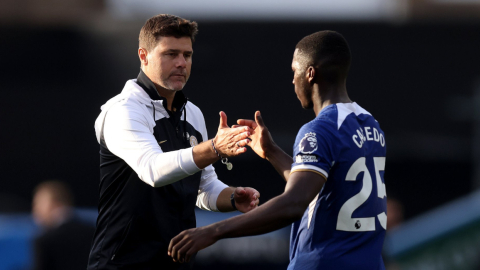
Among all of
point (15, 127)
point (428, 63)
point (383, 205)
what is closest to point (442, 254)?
point (428, 63)

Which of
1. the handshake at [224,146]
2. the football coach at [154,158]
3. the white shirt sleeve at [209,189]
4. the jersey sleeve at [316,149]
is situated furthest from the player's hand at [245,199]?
the jersey sleeve at [316,149]

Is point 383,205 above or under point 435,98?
under

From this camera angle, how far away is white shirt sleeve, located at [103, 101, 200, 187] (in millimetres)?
3602

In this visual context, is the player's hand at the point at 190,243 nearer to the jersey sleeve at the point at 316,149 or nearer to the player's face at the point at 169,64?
the jersey sleeve at the point at 316,149

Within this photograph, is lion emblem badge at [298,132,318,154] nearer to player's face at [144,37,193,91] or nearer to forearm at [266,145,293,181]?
forearm at [266,145,293,181]

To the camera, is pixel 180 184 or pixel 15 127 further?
pixel 15 127

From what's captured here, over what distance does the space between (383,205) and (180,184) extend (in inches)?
54.6

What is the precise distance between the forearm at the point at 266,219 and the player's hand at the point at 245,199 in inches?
47.8

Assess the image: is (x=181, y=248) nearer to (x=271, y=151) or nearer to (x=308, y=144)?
(x=308, y=144)

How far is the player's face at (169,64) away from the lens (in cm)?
423

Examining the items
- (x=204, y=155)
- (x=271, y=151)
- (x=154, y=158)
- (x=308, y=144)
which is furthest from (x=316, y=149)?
(x=154, y=158)

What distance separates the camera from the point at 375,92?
451 inches

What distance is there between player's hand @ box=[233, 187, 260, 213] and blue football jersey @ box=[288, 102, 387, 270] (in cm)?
86

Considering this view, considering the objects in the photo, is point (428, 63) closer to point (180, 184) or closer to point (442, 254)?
point (442, 254)
